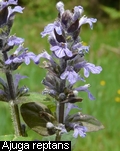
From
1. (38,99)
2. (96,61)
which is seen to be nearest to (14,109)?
(38,99)

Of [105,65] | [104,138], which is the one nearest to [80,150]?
[104,138]

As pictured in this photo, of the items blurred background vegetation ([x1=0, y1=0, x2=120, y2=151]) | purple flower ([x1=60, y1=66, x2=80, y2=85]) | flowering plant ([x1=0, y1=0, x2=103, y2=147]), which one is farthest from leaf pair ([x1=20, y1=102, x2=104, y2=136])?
blurred background vegetation ([x1=0, y1=0, x2=120, y2=151])

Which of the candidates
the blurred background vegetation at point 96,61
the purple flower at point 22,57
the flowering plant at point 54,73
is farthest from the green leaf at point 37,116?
the blurred background vegetation at point 96,61

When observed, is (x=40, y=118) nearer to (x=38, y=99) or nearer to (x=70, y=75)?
(x=38, y=99)

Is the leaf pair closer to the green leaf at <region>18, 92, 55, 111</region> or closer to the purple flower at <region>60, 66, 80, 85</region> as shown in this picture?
the green leaf at <region>18, 92, 55, 111</region>

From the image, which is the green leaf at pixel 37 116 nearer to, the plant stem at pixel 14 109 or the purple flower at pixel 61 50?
the plant stem at pixel 14 109

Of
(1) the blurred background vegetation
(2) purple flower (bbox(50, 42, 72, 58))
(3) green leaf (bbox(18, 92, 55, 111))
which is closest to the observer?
(2) purple flower (bbox(50, 42, 72, 58))

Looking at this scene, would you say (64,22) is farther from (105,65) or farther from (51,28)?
(105,65)
